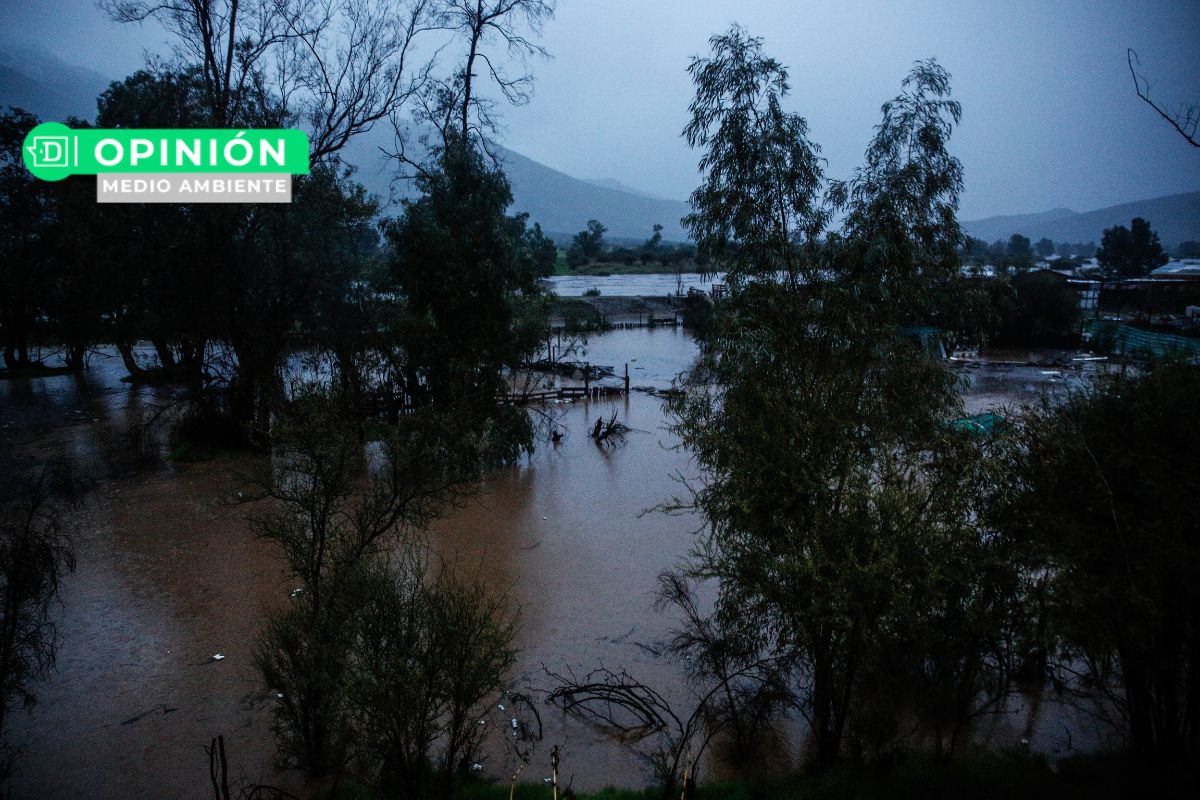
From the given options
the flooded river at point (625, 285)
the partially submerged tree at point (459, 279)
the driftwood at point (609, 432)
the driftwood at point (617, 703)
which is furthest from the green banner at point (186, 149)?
the flooded river at point (625, 285)

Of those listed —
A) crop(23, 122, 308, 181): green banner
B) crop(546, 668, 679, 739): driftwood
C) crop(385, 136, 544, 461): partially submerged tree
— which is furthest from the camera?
crop(385, 136, 544, 461): partially submerged tree

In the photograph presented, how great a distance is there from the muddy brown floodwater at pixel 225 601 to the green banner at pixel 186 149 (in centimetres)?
800

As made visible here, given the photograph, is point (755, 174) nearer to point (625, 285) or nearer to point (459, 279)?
point (459, 279)

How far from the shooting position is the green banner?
59.2ft

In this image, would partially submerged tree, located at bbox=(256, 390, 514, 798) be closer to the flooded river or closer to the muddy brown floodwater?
the muddy brown floodwater

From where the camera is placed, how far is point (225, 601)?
1259cm

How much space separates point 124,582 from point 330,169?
1362 centimetres

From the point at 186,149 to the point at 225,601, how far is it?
39.9 feet

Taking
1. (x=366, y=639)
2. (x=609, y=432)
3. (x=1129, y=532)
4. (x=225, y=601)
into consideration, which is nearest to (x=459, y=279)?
(x=609, y=432)

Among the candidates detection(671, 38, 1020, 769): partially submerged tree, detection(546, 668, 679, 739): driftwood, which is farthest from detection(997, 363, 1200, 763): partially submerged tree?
detection(546, 668, 679, 739): driftwood

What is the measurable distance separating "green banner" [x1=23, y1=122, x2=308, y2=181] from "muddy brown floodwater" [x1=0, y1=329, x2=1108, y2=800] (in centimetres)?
800

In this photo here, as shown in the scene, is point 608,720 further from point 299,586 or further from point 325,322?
point 325,322

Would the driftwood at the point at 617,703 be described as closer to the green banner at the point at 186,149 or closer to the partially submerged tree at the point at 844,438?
the partially submerged tree at the point at 844,438

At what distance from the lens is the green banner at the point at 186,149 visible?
1803 centimetres
